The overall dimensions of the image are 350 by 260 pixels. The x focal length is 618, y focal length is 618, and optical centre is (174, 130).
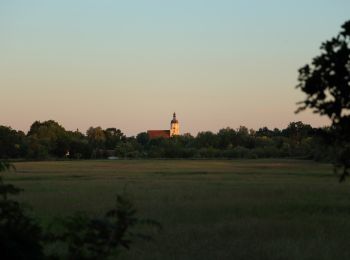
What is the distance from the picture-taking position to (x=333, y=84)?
17.2 feet

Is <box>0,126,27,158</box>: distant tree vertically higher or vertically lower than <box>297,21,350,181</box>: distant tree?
higher

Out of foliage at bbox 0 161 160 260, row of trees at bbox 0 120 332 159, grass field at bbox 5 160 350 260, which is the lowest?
grass field at bbox 5 160 350 260

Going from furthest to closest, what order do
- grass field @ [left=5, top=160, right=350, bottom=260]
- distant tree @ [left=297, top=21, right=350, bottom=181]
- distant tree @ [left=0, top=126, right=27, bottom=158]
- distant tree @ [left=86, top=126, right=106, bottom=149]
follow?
distant tree @ [left=86, top=126, right=106, bottom=149] < distant tree @ [left=0, top=126, right=27, bottom=158] < grass field @ [left=5, top=160, right=350, bottom=260] < distant tree @ [left=297, top=21, right=350, bottom=181]

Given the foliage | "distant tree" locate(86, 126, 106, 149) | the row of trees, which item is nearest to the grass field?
the foliage

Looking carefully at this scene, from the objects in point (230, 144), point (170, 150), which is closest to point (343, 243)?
point (170, 150)

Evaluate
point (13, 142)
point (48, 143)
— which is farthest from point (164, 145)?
point (13, 142)

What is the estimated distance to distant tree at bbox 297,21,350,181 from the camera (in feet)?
17.0

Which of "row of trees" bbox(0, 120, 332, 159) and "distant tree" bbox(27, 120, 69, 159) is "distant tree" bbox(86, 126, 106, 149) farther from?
"distant tree" bbox(27, 120, 69, 159)

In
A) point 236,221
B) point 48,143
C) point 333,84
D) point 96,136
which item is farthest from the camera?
point 96,136

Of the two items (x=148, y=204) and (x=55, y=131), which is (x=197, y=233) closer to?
(x=148, y=204)

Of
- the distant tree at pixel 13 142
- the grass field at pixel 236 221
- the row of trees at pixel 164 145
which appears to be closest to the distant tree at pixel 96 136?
the row of trees at pixel 164 145

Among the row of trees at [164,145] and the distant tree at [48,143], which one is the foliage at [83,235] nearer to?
the row of trees at [164,145]

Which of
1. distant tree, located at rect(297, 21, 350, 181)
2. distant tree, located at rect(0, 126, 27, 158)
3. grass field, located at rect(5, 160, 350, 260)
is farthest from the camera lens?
distant tree, located at rect(0, 126, 27, 158)

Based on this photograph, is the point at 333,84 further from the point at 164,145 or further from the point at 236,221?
the point at 164,145
